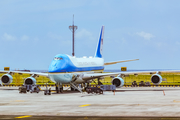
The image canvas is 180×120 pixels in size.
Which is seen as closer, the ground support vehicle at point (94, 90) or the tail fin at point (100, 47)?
the ground support vehicle at point (94, 90)

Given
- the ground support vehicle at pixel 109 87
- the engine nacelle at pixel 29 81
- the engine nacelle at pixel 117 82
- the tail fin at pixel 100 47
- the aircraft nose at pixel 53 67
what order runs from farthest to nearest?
the tail fin at pixel 100 47 → the engine nacelle at pixel 29 81 → the engine nacelle at pixel 117 82 → the ground support vehicle at pixel 109 87 → the aircraft nose at pixel 53 67

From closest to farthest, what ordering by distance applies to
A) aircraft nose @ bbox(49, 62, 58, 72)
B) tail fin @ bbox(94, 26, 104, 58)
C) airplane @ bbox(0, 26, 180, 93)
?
aircraft nose @ bbox(49, 62, 58, 72)
airplane @ bbox(0, 26, 180, 93)
tail fin @ bbox(94, 26, 104, 58)

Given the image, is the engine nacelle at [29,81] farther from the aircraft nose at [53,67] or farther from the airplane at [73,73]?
the aircraft nose at [53,67]

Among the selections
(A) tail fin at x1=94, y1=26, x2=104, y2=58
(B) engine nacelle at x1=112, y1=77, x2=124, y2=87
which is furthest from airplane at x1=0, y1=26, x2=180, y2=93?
(A) tail fin at x1=94, y1=26, x2=104, y2=58

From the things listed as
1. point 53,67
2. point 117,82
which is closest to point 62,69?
point 53,67

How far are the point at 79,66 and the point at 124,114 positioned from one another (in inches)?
1257

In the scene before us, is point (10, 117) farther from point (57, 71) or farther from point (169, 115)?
point (57, 71)

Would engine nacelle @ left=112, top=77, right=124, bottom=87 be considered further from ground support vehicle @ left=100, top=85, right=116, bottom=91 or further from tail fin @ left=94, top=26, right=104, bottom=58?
tail fin @ left=94, top=26, right=104, bottom=58

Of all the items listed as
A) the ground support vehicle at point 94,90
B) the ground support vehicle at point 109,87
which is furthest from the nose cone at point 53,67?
the ground support vehicle at point 109,87

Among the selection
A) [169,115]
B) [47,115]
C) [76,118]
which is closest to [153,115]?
[169,115]

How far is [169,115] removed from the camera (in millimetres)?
24562

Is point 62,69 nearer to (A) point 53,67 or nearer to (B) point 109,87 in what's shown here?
(A) point 53,67

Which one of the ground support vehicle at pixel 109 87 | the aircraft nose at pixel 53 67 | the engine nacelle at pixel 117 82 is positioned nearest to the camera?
the aircraft nose at pixel 53 67

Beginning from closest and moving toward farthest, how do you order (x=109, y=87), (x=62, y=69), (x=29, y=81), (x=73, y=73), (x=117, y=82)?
(x=62, y=69), (x=73, y=73), (x=109, y=87), (x=117, y=82), (x=29, y=81)
